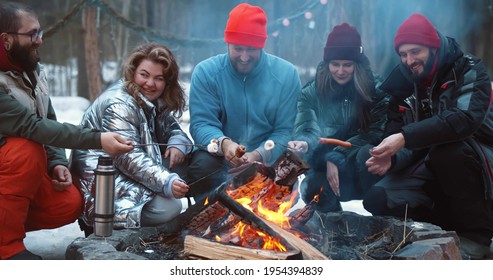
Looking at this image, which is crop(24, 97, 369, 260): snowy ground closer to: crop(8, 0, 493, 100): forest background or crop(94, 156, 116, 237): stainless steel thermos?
crop(94, 156, 116, 237): stainless steel thermos

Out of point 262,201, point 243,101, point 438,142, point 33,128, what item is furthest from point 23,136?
point 438,142

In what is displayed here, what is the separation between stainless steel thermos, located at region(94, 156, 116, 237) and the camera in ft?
9.25

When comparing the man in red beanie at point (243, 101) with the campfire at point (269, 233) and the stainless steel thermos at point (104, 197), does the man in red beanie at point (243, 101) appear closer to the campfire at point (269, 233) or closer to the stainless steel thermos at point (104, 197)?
the campfire at point (269, 233)

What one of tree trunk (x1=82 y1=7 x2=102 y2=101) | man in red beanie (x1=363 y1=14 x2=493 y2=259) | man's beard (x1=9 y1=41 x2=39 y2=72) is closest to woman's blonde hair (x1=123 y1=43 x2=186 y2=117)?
man's beard (x1=9 y1=41 x2=39 y2=72)

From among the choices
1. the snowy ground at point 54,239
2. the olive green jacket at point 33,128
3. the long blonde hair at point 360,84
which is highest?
the long blonde hair at point 360,84

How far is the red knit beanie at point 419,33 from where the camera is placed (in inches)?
130

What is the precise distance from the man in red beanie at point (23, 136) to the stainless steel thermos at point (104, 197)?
3.2 inches

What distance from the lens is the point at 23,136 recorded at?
9.45ft

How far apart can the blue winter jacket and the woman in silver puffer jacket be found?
240 mm

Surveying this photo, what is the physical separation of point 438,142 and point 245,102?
1.19 m

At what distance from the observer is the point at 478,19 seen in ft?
14.8

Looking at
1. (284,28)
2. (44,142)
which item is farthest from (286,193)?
(284,28)

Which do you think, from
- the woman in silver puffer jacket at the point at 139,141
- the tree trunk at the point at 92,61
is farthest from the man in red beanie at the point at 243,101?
the tree trunk at the point at 92,61
